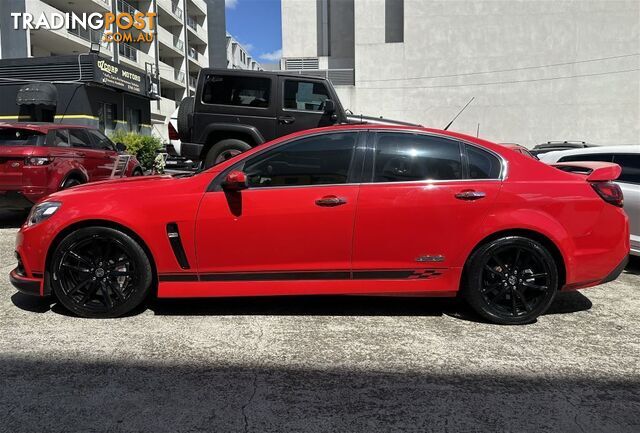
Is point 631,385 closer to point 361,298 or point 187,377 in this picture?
point 361,298

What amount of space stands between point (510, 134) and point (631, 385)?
97.6 feet

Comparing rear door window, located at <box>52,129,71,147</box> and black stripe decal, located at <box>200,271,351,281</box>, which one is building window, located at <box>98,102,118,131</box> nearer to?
rear door window, located at <box>52,129,71,147</box>

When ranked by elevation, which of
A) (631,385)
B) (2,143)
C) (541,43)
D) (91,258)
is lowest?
(631,385)

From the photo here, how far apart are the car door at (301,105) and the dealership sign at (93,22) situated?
71.7 feet

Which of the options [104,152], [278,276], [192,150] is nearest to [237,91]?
[192,150]

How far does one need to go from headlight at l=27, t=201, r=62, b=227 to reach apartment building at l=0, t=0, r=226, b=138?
2139 cm

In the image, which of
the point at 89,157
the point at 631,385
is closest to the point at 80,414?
the point at 631,385

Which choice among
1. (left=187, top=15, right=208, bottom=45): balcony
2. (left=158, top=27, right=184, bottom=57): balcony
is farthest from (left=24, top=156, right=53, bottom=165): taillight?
(left=187, top=15, right=208, bottom=45): balcony

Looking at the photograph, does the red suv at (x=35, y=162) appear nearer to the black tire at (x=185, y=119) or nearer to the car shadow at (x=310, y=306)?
the black tire at (x=185, y=119)

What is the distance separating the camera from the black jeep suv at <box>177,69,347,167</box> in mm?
8086

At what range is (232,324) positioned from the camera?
426cm

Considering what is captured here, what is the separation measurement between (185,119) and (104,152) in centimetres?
246

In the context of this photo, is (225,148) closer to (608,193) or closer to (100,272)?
(100,272)

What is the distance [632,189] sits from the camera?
6.05 m
